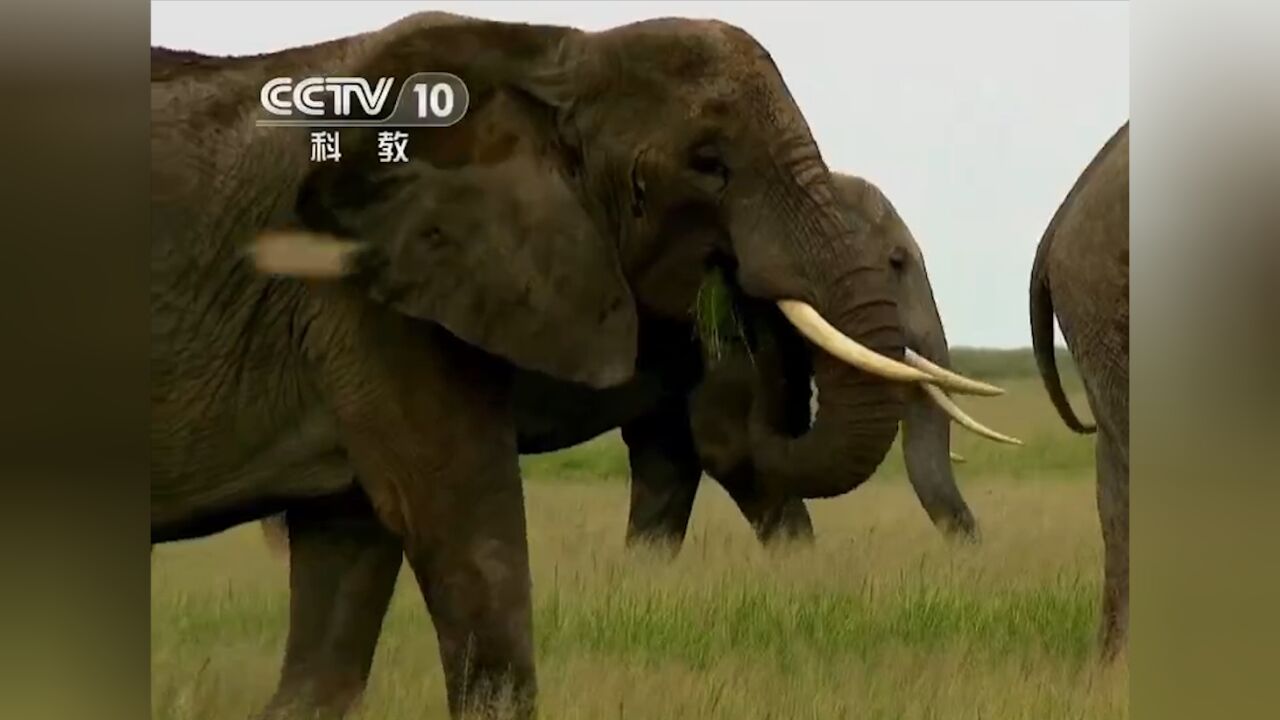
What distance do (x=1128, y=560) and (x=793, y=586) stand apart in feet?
1.48

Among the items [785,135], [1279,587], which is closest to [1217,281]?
[1279,587]

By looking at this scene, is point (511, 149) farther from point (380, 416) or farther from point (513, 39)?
point (380, 416)

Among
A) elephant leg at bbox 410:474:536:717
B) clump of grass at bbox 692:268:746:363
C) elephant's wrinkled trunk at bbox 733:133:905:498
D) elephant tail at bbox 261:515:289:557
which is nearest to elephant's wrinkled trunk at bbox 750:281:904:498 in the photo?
elephant's wrinkled trunk at bbox 733:133:905:498

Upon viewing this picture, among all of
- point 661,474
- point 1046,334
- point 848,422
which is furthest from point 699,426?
point 1046,334

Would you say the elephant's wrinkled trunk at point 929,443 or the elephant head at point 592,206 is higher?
the elephant head at point 592,206

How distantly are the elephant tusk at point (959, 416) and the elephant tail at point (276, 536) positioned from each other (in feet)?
2.88

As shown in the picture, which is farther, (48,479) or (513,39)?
(48,479)

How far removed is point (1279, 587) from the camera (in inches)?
77.0

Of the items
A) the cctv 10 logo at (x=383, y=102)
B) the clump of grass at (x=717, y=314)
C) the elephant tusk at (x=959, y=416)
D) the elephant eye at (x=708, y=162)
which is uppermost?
the cctv 10 logo at (x=383, y=102)

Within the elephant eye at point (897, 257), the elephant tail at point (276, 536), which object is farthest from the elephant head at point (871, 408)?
the elephant tail at point (276, 536)

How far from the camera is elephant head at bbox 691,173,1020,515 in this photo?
1824 millimetres

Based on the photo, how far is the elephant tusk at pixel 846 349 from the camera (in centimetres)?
178

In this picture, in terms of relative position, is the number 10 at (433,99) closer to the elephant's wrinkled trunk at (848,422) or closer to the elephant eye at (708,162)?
the elephant eye at (708,162)

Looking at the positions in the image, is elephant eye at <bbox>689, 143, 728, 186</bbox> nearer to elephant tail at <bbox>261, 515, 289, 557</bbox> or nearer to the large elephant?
the large elephant
